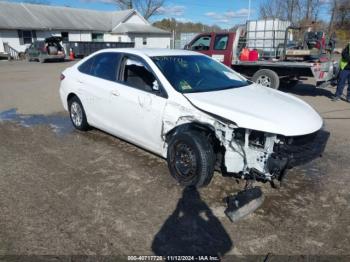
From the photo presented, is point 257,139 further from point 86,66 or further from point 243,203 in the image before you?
point 86,66

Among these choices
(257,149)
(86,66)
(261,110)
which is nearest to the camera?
(257,149)

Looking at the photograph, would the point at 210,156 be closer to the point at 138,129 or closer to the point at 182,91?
the point at 182,91

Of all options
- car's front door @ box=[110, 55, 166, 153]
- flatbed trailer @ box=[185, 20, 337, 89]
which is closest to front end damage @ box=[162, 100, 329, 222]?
car's front door @ box=[110, 55, 166, 153]

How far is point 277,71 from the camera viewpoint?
10.3m

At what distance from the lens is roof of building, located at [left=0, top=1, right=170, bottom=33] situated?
33406 mm

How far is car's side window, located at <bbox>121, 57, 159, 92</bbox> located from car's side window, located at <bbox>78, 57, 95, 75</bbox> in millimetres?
979

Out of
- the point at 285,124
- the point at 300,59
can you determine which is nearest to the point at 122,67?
the point at 285,124

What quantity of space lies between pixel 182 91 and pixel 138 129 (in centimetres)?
88

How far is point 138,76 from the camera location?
16.7 feet

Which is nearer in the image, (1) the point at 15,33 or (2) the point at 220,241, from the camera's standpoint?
Result: (2) the point at 220,241

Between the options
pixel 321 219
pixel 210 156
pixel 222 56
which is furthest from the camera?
pixel 222 56

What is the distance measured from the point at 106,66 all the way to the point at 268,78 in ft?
19.8

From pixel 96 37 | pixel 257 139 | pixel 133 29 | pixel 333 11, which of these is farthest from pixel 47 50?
pixel 333 11

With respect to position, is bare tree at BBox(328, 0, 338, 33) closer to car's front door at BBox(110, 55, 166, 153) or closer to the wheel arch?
car's front door at BBox(110, 55, 166, 153)
